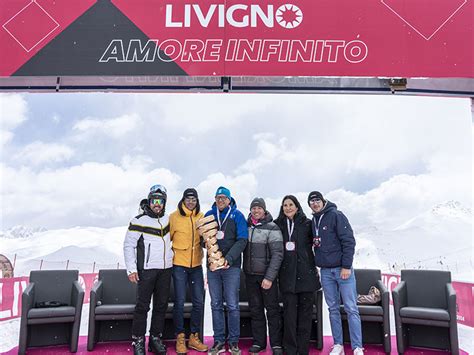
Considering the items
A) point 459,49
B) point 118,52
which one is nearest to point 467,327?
point 459,49

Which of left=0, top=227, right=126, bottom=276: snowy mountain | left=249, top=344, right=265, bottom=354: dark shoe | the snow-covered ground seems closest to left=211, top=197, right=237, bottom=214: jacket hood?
left=249, top=344, right=265, bottom=354: dark shoe

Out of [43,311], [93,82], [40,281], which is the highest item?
[93,82]

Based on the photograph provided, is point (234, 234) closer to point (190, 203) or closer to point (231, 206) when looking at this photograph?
point (231, 206)

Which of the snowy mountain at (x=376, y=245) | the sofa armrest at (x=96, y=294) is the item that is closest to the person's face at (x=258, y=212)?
the sofa armrest at (x=96, y=294)

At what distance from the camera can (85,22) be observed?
3.60 metres

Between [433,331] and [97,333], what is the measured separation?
349cm

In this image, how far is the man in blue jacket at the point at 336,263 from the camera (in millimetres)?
3557

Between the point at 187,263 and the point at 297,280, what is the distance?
1.06 m

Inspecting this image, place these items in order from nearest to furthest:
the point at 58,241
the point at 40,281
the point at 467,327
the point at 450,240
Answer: the point at 40,281 < the point at 467,327 < the point at 58,241 < the point at 450,240

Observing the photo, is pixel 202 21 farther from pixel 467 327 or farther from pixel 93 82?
pixel 467 327

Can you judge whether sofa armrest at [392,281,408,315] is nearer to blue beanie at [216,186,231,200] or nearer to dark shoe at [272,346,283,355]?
dark shoe at [272,346,283,355]

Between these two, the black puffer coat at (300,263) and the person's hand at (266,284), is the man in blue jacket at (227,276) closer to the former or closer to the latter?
the person's hand at (266,284)

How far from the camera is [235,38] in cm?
357

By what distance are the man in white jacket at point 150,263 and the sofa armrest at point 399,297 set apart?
2299mm
